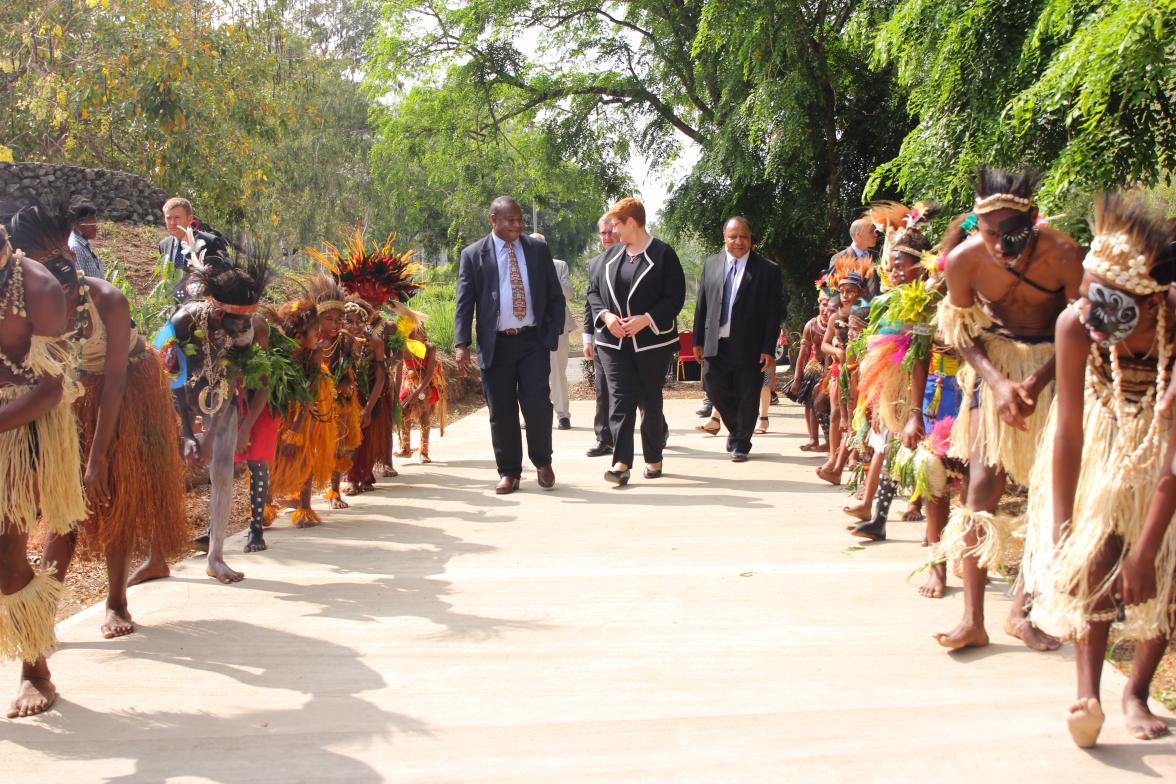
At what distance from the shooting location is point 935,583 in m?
5.30

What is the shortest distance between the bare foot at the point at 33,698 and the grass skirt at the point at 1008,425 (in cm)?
361

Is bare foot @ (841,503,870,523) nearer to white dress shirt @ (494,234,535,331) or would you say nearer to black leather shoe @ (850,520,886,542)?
black leather shoe @ (850,520,886,542)

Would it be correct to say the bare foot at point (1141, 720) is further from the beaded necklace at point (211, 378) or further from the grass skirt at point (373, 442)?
the grass skirt at point (373, 442)

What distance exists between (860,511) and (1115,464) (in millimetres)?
3432

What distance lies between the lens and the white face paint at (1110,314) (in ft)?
10.9

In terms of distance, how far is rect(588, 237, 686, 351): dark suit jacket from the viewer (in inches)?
341

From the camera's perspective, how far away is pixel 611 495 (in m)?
8.15

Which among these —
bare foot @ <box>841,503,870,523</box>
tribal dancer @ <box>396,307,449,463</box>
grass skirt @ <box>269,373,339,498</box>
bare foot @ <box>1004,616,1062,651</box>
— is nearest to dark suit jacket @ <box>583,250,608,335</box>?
tribal dancer @ <box>396,307,449,463</box>

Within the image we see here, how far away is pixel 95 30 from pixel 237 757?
1606 centimetres

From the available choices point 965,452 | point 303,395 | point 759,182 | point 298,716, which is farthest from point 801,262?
point 298,716

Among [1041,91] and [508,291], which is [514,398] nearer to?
[508,291]

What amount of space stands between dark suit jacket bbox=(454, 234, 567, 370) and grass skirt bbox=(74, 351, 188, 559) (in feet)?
11.2

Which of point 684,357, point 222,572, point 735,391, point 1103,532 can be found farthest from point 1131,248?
point 684,357

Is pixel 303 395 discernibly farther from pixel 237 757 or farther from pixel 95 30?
pixel 95 30
